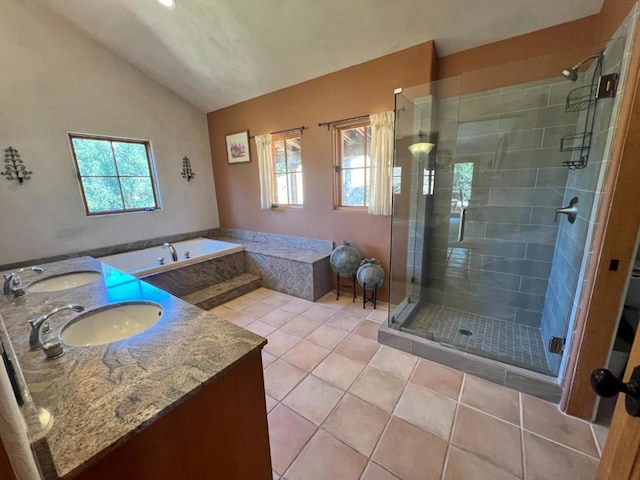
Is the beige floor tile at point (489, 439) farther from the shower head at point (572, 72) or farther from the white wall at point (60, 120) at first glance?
the white wall at point (60, 120)

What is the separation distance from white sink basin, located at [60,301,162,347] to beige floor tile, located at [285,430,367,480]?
104cm

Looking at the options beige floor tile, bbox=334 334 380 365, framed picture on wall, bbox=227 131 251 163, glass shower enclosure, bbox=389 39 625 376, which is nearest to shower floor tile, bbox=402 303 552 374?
glass shower enclosure, bbox=389 39 625 376

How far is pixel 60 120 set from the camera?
9.70 ft

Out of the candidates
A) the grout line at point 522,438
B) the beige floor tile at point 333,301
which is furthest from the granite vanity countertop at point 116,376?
Answer: the beige floor tile at point 333,301

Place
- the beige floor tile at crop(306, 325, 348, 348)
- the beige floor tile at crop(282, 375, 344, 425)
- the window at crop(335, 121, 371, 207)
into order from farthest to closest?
1. the window at crop(335, 121, 371, 207)
2. the beige floor tile at crop(306, 325, 348, 348)
3. the beige floor tile at crop(282, 375, 344, 425)

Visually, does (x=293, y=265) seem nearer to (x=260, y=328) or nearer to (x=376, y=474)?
(x=260, y=328)

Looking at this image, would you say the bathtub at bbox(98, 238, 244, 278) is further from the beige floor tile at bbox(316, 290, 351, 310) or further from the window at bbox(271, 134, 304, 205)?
the beige floor tile at bbox(316, 290, 351, 310)

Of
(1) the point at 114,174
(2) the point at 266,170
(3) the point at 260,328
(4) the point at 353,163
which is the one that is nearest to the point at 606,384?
(3) the point at 260,328

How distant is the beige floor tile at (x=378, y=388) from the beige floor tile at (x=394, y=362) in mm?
55

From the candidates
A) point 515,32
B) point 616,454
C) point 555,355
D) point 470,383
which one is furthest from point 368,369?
point 515,32

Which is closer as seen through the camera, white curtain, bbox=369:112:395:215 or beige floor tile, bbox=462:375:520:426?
beige floor tile, bbox=462:375:520:426

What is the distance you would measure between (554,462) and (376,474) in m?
0.89

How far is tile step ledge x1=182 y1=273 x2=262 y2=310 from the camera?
9.82ft

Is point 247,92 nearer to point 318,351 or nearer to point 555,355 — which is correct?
point 318,351
